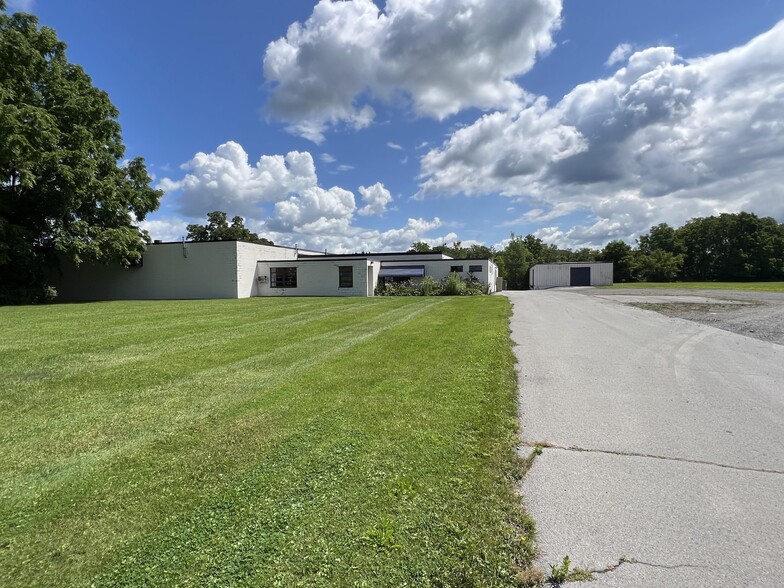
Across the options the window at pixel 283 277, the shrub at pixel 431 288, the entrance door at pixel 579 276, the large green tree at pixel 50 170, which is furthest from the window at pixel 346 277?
the entrance door at pixel 579 276

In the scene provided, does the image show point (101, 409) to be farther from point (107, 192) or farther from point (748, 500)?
point (107, 192)

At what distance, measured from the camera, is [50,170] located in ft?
71.0

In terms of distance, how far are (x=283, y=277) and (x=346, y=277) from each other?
4958 mm

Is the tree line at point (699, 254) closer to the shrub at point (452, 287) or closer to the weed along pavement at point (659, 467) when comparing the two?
the shrub at point (452, 287)

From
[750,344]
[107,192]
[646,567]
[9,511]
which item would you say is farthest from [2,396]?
[107,192]

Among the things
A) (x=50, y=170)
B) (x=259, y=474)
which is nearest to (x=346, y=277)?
(x=50, y=170)

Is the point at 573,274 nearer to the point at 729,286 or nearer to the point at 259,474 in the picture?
the point at 729,286

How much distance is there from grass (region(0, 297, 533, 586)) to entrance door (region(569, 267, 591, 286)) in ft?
175

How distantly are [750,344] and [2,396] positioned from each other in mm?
13074

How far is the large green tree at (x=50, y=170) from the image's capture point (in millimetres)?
20500

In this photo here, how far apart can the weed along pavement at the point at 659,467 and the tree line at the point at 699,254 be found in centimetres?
5353

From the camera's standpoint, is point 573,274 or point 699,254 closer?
point 573,274

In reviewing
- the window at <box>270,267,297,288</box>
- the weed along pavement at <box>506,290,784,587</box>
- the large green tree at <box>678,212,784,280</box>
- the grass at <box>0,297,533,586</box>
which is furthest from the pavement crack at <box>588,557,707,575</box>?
the large green tree at <box>678,212,784,280</box>

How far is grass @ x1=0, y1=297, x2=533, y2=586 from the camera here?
81.8 inches
